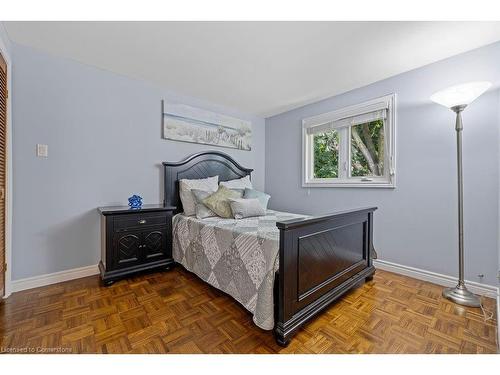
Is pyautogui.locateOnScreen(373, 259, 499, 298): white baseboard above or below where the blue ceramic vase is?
below

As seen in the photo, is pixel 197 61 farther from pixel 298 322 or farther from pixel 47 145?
pixel 298 322

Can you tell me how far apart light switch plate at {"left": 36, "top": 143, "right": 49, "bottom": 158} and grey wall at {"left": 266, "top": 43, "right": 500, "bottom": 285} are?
336cm

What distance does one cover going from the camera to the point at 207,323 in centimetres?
152

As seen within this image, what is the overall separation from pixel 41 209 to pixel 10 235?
0.96 ft

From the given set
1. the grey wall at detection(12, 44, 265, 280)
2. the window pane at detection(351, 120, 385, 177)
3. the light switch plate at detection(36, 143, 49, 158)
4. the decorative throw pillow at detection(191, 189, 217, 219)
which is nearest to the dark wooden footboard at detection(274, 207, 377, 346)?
the window pane at detection(351, 120, 385, 177)

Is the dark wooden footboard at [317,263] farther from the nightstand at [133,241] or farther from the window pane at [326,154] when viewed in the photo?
the nightstand at [133,241]

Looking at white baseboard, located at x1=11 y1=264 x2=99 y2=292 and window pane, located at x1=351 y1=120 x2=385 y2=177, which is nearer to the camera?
white baseboard, located at x1=11 y1=264 x2=99 y2=292

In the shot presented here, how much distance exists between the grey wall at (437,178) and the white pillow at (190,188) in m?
1.82

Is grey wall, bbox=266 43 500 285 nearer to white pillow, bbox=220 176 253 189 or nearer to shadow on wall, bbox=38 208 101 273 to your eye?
white pillow, bbox=220 176 253 189

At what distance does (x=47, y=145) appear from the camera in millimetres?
2104

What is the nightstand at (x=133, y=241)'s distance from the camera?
82.7 inches

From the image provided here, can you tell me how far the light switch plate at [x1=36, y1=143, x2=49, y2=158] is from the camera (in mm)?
2059
